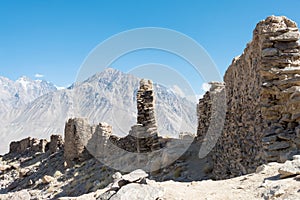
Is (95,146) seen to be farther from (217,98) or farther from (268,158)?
(268,158)

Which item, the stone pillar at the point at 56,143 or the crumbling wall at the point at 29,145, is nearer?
the stone pillar at the point at 56,143

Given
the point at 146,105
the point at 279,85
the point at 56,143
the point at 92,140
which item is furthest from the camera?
the point at 56,143

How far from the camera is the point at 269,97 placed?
7.09 meters

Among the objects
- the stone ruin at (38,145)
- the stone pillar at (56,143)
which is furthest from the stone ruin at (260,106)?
the stone ruin at (38,145)

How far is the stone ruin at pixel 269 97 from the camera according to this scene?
6547 millimetres

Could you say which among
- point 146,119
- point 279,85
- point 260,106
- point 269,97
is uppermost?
point 146,119

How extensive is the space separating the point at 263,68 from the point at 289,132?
1.52 m

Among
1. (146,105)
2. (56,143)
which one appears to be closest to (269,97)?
(146,105)

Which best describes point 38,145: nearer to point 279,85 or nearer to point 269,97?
point 269,97

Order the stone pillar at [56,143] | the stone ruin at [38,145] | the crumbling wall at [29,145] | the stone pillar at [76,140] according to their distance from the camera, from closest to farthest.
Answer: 1. the stone pillar at [76,140]
2. the stone pillar at [56,143]
3. the stone ruin at [38,145]
4. the crumbling wall at [29,145]

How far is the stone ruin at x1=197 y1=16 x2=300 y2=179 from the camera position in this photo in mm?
6547

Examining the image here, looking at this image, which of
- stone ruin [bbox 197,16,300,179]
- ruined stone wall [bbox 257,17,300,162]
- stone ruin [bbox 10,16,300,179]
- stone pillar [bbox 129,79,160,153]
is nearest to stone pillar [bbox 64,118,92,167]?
stone pillar [bbox 129,79,160,153]

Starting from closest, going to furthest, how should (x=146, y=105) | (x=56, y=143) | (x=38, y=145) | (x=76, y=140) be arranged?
(x=146, y=105) → (x=76, y=140) → (x=56, y=143) → (x=38, y=145)

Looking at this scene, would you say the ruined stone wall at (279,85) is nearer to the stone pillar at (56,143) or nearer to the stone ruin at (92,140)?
the stone ruin at (92,140)
